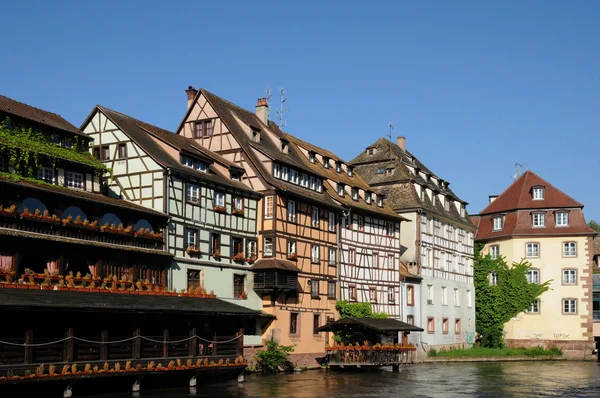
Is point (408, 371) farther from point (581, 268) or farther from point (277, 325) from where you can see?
point (581, 268)

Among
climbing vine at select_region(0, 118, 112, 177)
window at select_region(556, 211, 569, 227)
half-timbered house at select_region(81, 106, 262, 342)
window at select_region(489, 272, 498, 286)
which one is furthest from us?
window at select_region(489, 272, 498, 286)

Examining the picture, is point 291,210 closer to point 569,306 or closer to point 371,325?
point 371,325

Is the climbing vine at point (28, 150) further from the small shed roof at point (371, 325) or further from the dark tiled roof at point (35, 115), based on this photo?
the small shed roof at point (371, 325)

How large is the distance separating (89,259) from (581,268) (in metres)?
44.8

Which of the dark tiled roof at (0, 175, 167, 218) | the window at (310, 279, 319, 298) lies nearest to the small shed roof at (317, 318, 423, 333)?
the window at (310, 279, 319, 298)

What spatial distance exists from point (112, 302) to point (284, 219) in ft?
53.2

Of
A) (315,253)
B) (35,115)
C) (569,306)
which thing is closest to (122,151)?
(35,115)

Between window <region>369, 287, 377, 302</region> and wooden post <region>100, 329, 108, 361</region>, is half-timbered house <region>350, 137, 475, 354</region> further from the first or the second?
wooden post <region>100, 329, 108, 361</region>

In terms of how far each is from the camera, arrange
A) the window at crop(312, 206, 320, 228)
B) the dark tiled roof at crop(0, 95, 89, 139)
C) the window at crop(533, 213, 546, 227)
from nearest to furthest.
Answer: the dark tiled roof at crop(0, 95, 89, 139) → the window at crop(312, 206, 320, 228) → the window at crop(533, 213, 546, 227)

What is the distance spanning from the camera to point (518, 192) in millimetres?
71688

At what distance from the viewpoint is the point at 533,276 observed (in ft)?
224

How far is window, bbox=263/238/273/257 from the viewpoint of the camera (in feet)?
148

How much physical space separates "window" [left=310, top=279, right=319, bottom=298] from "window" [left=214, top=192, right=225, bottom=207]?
803 centimetres

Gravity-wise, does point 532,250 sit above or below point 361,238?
above
